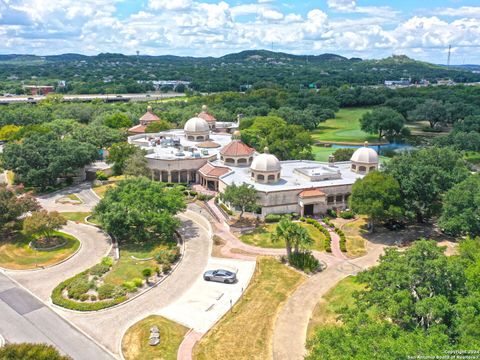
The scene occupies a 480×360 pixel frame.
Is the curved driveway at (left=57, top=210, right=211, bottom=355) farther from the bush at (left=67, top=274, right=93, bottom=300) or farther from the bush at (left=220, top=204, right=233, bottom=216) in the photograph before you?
the bush at (left=220, top=204, right=233, bottom=216)

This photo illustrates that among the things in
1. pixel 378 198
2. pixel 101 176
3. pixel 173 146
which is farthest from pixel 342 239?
pixel 101 176

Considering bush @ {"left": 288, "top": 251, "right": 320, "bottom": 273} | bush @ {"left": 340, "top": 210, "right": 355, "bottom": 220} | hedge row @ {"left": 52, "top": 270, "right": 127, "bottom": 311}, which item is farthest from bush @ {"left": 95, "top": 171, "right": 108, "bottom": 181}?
bush @ {"left": 288, "top": 251, "right": 320, "bottom": 273}

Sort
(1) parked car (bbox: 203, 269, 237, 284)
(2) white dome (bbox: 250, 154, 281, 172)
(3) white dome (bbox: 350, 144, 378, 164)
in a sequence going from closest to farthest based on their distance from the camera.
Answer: (1) parked car (bbox: 203, 269, 237, 284) → (2) white dome (bbox: 250, 154, 281, 172) → (3) white dome (bbox: 350, 144, 378, 164)

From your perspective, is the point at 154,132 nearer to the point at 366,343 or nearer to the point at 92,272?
the point at 92,272

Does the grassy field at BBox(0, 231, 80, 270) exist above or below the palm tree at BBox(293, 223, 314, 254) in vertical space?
below

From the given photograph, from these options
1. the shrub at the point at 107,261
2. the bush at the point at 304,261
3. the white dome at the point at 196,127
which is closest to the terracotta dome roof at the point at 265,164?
the bush at the point at 304,261

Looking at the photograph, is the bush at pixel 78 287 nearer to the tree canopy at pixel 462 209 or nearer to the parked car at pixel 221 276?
the parked car at pixel 221 276

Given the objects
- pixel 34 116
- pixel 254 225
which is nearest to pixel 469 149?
pixel 254 225
